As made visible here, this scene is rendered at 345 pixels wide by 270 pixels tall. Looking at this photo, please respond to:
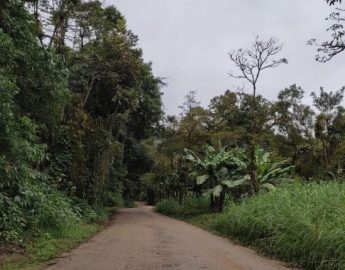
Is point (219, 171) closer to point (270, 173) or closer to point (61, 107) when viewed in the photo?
point (270, 173)

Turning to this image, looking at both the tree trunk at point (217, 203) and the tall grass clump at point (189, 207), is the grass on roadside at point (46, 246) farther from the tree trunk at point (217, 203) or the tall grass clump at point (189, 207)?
the tall grass clump at point (189, 207)

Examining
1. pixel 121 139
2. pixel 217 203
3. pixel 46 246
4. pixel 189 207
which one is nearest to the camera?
pixel 46 246

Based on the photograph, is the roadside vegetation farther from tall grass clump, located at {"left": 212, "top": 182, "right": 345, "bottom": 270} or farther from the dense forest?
tall grass clump, located at {"left": 212, "top": 182, "right": 345, "bottom": 270}

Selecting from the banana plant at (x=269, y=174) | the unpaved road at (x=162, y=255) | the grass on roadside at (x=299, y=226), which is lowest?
the unpaved road at (x=162, y=255)

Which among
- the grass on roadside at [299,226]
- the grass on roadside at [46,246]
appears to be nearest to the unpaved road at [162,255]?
the grass on roadside at [46,246]

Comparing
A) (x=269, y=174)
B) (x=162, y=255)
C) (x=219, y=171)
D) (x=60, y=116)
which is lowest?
(x=162, y=255)

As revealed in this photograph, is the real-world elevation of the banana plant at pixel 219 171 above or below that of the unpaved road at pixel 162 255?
above

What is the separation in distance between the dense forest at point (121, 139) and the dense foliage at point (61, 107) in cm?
5

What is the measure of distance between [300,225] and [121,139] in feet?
87.5

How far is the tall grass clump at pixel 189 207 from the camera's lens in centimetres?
2509

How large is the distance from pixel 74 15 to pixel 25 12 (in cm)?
956

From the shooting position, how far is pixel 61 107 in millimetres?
16953

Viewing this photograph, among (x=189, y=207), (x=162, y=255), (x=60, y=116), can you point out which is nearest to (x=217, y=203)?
(x=189, y=207)

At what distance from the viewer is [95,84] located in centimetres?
2589
